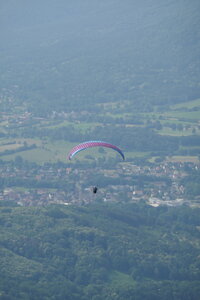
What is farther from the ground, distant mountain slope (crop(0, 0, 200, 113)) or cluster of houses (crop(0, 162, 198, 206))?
distant mountain slope (crop(0, 0, 200, 113))

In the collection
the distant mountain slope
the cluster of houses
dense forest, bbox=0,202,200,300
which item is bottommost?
dense forest, bbox=0,202,200,300

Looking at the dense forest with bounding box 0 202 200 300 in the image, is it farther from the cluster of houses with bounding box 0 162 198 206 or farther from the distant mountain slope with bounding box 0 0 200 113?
the distant mountain slope with bounding box 0 0 200 113

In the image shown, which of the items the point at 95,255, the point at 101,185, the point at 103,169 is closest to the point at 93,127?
the point at 103,169

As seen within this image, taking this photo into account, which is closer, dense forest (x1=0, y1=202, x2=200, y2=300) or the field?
dense forest (x1=0, y1=202, x2=200, y2=300)

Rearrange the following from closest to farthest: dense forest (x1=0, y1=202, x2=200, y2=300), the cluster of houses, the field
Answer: dense forest (x1=0, y1=202, x2=200, y2=300) → the cluster of houses → the field

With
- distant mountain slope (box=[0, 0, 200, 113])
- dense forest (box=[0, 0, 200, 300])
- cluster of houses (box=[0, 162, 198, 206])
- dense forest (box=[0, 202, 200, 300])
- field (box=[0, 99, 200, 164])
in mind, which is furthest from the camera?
distant mountain slope (box=[0, 0, 200, 113])

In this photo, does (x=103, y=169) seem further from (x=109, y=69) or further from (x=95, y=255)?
(x=109, y=69)

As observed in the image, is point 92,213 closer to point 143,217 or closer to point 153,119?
point 143,217

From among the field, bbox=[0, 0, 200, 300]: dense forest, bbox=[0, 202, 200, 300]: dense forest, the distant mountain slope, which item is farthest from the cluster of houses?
the distant mountain slope

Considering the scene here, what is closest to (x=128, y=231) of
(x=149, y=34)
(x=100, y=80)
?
(x=100, y=80)
